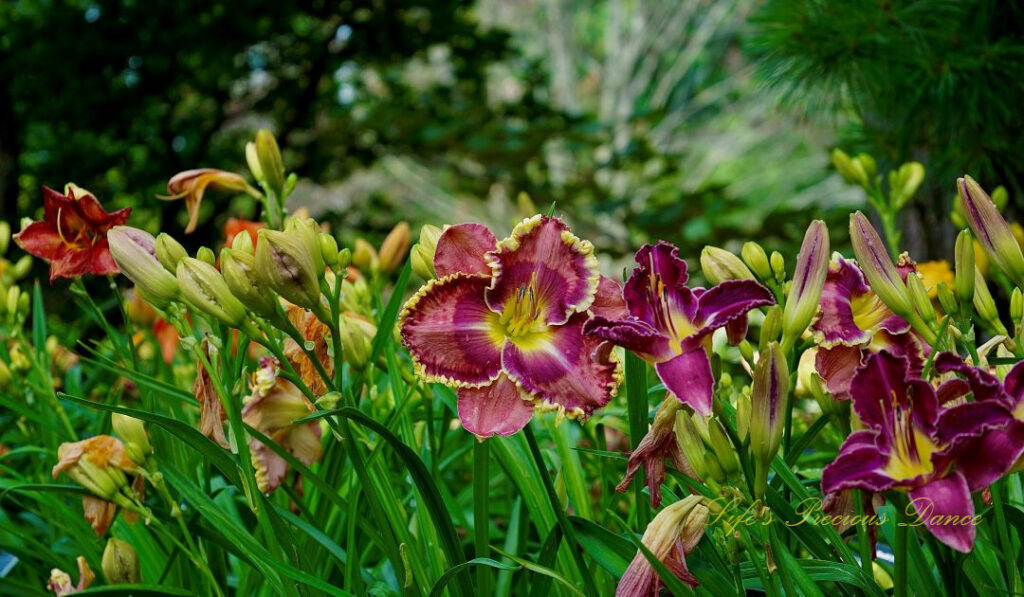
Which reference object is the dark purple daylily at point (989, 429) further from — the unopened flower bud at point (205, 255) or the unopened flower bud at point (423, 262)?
the unopened flower bud at point (205, 255)

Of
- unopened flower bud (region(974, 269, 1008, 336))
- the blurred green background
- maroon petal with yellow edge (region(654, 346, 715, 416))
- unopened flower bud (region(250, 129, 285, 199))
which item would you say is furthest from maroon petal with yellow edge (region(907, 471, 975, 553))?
the blurred green background

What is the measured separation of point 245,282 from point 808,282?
1.19 ft

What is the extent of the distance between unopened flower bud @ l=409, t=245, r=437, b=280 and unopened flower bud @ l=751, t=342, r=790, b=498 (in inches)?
10.2

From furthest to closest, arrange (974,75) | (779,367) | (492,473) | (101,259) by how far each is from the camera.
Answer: (974,75), (492,473), (101,259), (779,367)

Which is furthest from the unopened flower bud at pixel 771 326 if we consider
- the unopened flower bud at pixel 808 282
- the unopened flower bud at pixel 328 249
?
the unopened flower bud at pixel 328 249

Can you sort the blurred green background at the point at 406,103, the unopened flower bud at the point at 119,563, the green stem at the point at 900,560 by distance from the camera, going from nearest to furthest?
the green stem at the point at 900,560
the unopened flower bud at the point at 119,563
the blurred green background at the point at 406,103

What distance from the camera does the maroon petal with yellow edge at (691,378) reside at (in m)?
0.52

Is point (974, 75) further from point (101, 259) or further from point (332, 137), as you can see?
point (332, 137)

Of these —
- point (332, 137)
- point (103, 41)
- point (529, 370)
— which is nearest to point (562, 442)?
point (529, 370)

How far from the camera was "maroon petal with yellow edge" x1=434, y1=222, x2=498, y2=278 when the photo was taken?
2.07ft

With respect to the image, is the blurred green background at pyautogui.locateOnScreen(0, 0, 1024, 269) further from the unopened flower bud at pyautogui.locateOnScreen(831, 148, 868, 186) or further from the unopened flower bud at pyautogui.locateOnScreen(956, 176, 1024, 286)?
the unopened flower bud at pyautogui.locateOnScreen(956, 176, 1024, 286)

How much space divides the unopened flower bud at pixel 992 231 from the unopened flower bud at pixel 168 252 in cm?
56

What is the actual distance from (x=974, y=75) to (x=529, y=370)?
3.68ft

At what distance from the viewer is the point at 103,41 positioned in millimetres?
2525
